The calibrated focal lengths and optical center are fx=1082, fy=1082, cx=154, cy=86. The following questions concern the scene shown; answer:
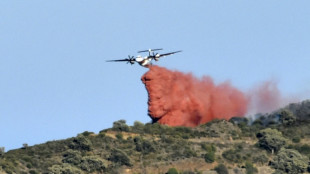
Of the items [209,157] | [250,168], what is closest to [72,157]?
[209,157]

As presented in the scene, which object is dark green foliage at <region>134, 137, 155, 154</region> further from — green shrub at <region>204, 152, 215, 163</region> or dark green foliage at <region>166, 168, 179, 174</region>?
dark green foliage at <region>166, 168, 179, 174</region>

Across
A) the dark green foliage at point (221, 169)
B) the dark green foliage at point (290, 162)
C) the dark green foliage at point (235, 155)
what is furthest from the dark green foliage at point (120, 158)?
the dark green foliage at point (290, 162)

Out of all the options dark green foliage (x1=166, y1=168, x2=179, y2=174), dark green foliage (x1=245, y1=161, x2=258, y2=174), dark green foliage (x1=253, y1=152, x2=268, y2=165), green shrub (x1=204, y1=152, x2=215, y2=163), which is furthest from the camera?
dark green foliage (x1=253, y1=152, x2=268, y2=165)

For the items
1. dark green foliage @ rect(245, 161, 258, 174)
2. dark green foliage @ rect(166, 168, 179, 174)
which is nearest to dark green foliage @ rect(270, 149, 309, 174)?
dark green foliage @ rect(245, 161, 258, 174)

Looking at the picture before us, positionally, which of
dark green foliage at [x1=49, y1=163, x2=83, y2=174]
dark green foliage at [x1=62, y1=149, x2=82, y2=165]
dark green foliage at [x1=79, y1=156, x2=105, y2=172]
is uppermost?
dark green foliage at [x1=62, y1=149, x2=82, y2=165]

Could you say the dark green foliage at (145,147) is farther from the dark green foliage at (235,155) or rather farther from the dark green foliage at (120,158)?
the dark green foliage at (235,155)

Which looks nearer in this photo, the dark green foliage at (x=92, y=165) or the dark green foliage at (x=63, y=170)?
the dark green foliage at (x=63, y=170)
